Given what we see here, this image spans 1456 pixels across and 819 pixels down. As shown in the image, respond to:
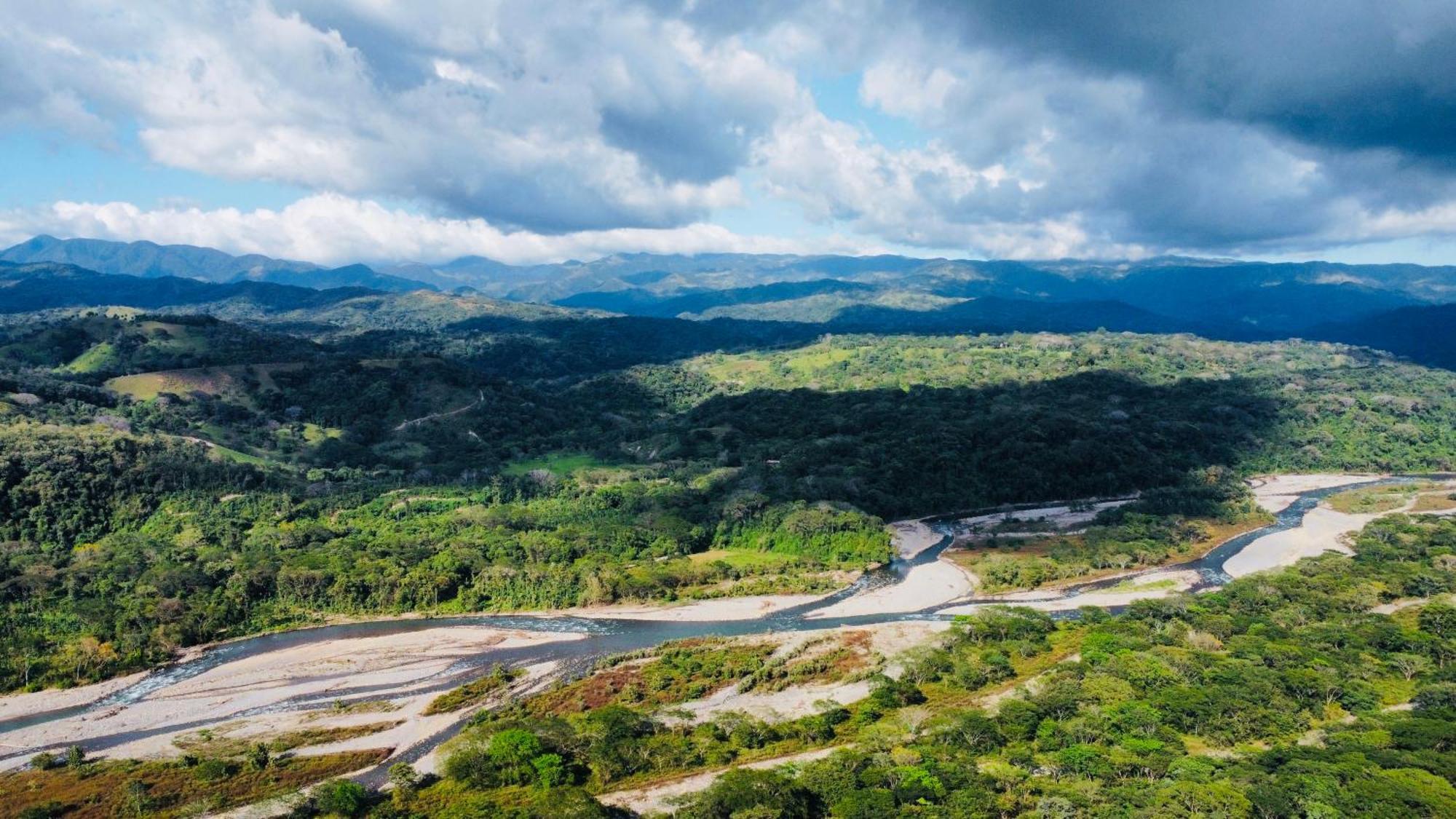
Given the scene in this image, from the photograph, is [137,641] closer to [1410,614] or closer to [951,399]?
[1410,614]

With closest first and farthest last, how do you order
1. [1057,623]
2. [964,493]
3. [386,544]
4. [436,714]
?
[436,714]
[1057,623]
[386,544]
[964,493]

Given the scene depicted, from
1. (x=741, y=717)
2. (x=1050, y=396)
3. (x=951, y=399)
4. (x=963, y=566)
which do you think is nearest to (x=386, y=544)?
(x=741, y=717)

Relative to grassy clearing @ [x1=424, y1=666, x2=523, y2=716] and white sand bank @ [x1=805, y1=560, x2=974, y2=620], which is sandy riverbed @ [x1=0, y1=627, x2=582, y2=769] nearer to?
grassy clearing @ [x1=424, y1=666, x2=523, y2=716]

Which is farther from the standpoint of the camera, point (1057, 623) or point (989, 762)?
point (1057, 623)

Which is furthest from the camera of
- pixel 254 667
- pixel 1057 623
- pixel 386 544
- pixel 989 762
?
pixel 386 544

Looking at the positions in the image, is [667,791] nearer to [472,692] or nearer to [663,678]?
[663,678]

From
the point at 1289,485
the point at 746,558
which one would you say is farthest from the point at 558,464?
the point at 1289,485

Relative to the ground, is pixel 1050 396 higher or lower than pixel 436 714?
higher
